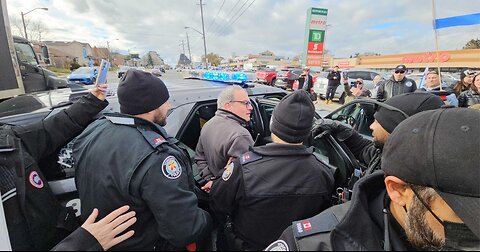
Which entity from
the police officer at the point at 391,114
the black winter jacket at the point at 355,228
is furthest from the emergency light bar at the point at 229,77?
the black winter jacket at the point at 355,228

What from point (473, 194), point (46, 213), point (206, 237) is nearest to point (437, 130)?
point (473, 194)

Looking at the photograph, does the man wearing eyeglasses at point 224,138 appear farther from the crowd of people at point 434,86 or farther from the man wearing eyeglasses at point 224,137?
the crowd of people at point 434,86

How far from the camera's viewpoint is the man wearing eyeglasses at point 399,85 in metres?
5.10

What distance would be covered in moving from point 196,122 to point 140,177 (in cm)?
195

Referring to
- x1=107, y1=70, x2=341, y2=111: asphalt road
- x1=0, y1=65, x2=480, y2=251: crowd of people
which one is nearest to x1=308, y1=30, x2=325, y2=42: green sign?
x1=107, y1=70, x2=341, y2=111: asphalt road

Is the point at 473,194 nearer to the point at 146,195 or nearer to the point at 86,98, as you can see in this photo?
the point at 146,195

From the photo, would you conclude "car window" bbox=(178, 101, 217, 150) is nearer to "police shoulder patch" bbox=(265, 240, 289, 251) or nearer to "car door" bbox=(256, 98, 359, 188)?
"car door" bbox=(256, 98, 359, 188)

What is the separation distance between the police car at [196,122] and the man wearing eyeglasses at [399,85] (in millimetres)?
2243

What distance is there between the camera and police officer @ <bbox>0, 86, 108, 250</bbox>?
121 cm

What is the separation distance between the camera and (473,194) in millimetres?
769

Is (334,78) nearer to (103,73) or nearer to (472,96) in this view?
(472,96)

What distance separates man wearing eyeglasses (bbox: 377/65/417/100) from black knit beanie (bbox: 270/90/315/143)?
4.45m

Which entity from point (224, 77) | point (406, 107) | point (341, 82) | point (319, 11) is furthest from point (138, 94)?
point (319, 11)

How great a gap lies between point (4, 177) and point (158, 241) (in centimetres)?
84
